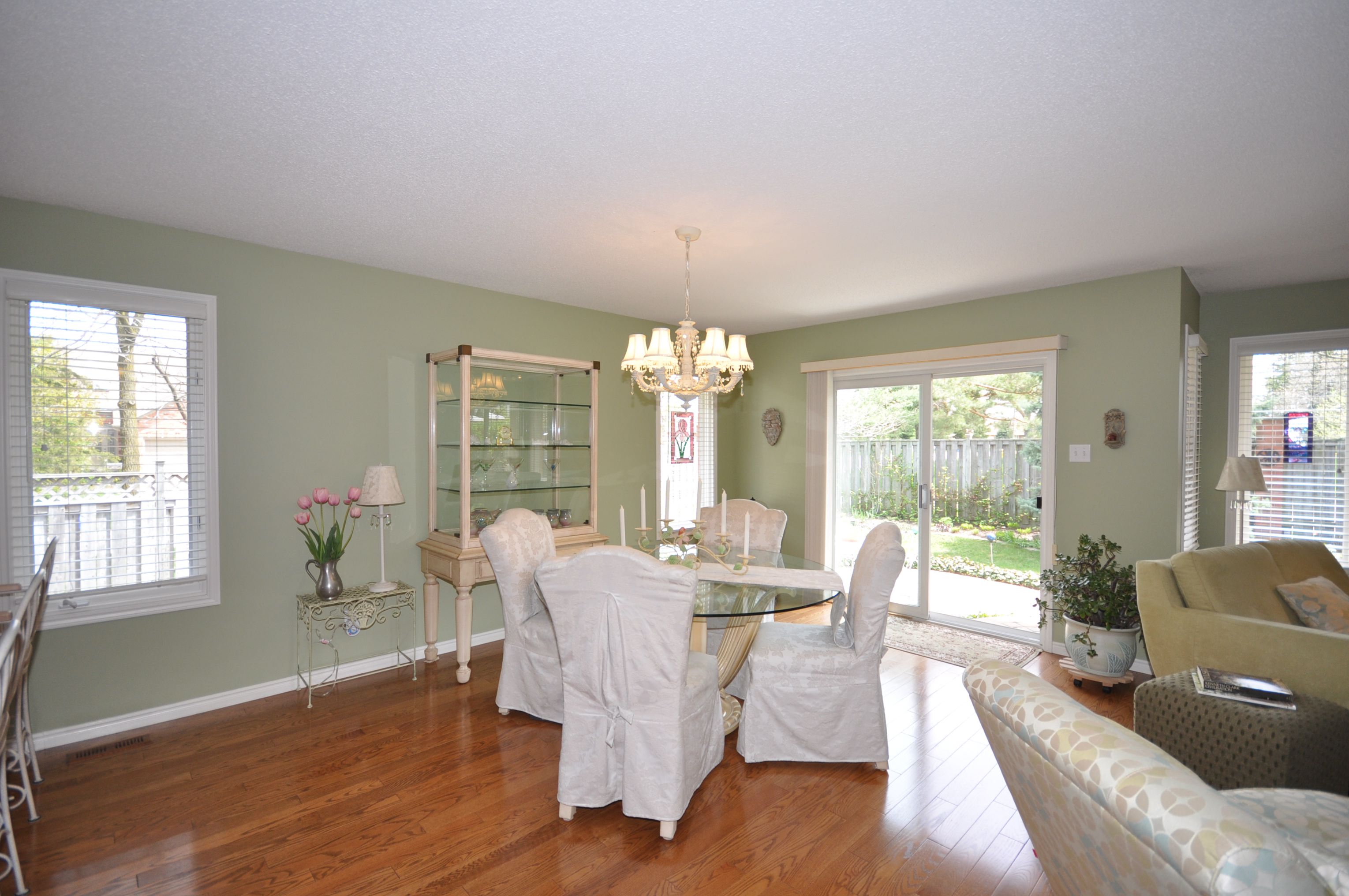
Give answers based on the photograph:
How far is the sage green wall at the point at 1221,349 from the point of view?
443cm

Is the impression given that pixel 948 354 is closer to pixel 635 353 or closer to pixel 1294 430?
pixel 1294 430

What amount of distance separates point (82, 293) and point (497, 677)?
2.90 meters

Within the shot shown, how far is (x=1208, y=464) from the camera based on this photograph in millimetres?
4680

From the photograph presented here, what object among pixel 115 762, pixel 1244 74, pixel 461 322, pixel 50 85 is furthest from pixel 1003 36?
pixel 115 762

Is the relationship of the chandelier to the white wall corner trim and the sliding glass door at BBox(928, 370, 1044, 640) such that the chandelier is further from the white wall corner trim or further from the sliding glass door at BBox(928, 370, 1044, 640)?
the sliding glass door at BBox(928, 370, 1044, 640)

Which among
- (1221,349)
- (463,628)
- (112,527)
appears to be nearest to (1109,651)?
(1221,349)

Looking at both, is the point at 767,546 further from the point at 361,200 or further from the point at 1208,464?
the point at 1208,464

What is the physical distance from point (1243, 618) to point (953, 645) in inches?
75.7

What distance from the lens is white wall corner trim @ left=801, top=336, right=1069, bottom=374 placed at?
4.41 meters

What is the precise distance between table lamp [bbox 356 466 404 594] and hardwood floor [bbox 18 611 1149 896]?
767 millimetres

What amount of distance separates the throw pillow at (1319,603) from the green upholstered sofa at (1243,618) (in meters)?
0.06

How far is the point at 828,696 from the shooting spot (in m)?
2.78

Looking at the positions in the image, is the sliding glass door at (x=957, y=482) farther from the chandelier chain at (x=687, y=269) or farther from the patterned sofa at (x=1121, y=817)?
the patterned sofa at (x=1121, y=817)

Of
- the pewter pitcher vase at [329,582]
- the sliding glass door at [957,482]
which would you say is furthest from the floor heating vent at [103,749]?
the sliding glass door at [957,482]
